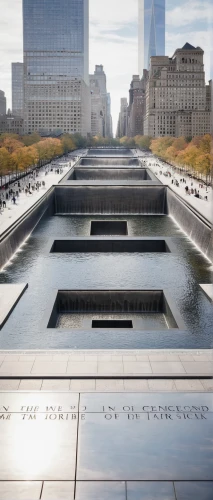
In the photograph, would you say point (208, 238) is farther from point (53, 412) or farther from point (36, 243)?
point (53, 412)

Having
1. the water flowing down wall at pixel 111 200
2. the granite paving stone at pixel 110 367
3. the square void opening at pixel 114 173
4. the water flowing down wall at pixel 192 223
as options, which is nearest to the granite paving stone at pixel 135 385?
the granite paving stone at pixel 110 367

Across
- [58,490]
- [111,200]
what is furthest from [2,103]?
[58,490]

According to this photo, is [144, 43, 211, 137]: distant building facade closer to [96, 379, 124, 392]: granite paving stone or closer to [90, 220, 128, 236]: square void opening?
[90, 220, 128, 236]: square void opening

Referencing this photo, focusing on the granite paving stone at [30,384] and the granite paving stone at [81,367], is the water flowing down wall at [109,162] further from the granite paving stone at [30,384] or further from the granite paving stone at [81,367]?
the granite paving stone at [30,384]

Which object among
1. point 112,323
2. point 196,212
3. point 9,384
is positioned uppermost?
point 196,212

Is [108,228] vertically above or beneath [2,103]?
beneath

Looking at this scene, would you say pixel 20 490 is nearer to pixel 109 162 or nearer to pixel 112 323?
pixel 112 323

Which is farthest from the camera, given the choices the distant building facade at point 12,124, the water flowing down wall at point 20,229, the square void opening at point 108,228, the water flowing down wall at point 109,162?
the distant building facade at point 12,124
